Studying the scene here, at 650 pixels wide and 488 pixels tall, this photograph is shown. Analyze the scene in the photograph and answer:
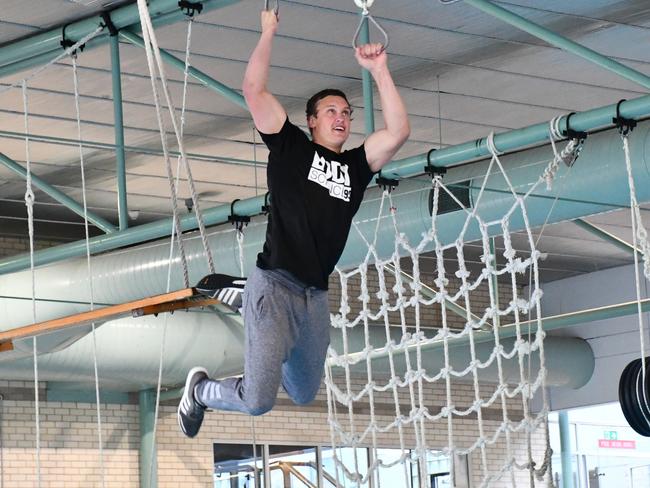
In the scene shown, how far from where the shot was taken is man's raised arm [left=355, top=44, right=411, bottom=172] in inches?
187

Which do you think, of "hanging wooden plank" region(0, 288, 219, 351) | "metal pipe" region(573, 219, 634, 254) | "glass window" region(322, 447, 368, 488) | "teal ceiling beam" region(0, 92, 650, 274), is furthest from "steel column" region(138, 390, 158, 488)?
"hanging wooden plank" region(0, 288, 219, 351)

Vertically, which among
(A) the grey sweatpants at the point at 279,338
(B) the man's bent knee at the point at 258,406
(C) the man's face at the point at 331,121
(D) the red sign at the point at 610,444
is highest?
(C) the man's face at the point at 331,121

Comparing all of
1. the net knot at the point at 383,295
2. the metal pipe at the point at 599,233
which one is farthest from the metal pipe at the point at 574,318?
the net knot at the point at 383,295

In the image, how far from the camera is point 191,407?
527cm

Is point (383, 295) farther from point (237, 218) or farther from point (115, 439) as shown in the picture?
point (115, 439)

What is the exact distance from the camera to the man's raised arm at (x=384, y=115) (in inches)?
187

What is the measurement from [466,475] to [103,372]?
Answer: 5.61 metres

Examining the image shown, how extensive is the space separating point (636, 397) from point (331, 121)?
471cm

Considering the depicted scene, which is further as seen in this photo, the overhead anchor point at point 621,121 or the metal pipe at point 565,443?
the metal pipe at point 565,443

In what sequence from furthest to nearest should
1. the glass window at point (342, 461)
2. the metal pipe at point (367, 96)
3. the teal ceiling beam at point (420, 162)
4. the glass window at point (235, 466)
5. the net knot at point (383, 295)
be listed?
the glass window at point (342, 461) → the glass window at point (235, 466) → the net knot at point (383, 295) → the metal pipe at point (367, 96) → the teal ceiling beam at point (420, 162)

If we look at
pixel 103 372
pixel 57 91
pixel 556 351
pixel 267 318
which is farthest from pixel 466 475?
pixel 267 318

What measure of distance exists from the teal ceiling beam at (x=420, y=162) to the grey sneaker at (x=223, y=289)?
10.1 ft

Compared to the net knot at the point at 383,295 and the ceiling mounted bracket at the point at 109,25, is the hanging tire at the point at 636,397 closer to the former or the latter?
the net knot at the point at 383,295

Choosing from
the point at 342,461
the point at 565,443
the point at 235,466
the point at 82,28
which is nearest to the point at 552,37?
the point at 82,28
